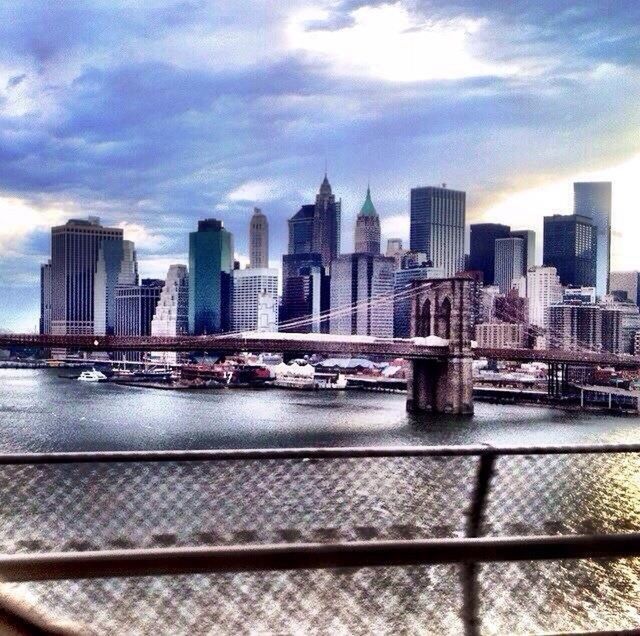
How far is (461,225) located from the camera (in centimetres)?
15262

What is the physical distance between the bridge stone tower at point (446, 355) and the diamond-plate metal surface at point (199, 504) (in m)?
39.0

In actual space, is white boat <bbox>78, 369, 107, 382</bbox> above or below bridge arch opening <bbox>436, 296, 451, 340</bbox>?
below

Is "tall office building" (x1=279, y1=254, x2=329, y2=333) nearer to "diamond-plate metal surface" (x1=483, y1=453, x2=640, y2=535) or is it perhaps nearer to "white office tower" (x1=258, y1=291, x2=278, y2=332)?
"white office tower" (x1=258, y1=291, x2=278, y2=332)

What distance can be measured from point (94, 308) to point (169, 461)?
394ft

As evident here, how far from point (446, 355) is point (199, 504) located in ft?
138

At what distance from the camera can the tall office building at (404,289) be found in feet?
347

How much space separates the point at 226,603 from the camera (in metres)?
2.80

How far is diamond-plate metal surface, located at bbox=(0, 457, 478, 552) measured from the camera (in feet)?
9.32

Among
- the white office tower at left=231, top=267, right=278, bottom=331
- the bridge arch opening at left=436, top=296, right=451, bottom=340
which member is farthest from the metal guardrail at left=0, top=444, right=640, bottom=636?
the white office tower at left=231, top=267, right=278, bottom=331

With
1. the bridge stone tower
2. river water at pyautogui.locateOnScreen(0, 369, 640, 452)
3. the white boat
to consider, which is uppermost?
the bridge stone tower

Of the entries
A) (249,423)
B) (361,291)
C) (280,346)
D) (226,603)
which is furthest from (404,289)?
(226,603)

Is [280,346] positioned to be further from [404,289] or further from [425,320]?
[404,289]

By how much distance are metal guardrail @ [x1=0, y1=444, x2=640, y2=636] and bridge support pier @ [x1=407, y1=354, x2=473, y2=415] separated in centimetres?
3915

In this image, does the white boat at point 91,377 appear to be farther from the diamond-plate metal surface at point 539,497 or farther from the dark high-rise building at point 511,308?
the diamond-plate metal surface at point 539,497
